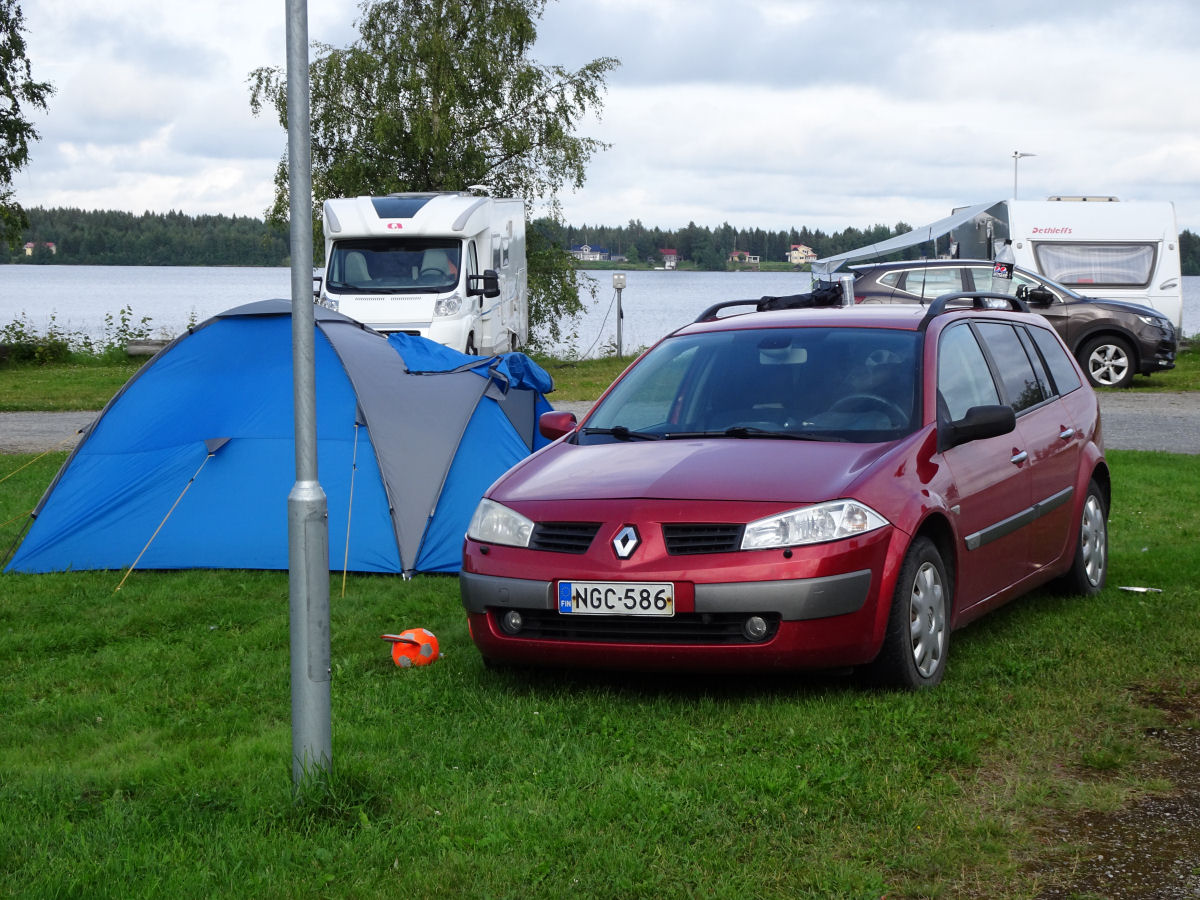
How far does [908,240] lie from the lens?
2809 centimetres

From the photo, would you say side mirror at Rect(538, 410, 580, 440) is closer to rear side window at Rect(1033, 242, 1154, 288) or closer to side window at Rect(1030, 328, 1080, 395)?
side window at Rect(1030, 328, 1080, 395)

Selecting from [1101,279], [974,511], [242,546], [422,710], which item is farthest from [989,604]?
[1101,279]

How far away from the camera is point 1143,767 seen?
4.85 meters

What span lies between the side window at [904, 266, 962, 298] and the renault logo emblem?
17.1 metres

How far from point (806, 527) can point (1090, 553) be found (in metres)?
2.98

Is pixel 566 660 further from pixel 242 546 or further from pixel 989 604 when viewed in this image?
pixel 242 546

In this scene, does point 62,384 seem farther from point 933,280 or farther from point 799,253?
point 799,253

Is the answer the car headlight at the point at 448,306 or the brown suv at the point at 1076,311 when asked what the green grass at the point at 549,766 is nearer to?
the car headlight at the point at 448,306

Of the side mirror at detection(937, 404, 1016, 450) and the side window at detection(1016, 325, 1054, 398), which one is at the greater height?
the side window at detection(1016, 325, 1054, 398)

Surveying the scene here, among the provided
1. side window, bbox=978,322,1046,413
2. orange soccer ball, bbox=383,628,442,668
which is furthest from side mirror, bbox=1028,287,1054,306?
orange soccer ball, bbox=383,628,442,668

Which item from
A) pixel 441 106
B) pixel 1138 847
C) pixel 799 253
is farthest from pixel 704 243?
pixel 1138 847

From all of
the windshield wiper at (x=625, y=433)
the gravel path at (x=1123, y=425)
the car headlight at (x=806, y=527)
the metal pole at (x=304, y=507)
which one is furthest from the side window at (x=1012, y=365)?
the gravel path at (x=1123, y=425)

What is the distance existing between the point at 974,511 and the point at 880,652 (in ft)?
3.22

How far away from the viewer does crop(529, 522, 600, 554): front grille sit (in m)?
5.55
